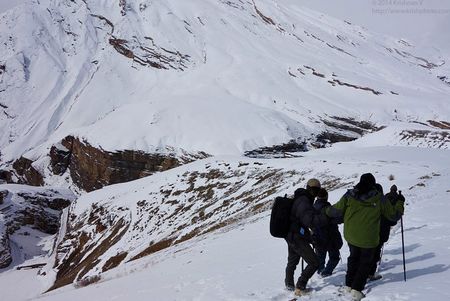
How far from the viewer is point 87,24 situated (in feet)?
483

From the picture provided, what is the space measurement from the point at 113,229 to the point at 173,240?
1390 cm

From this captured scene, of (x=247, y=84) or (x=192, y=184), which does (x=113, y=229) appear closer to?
(x=192, y=184)

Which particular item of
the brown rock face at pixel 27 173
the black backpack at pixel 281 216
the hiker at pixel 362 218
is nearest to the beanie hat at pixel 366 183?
the hiker at pixel 362 218

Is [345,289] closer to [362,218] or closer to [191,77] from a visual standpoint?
[362,218]

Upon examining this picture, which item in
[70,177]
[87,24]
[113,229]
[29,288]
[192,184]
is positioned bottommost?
[70,177]

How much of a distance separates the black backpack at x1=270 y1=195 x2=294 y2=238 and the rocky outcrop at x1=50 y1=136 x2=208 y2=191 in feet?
195

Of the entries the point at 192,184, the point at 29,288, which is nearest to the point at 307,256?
the point at 192,184

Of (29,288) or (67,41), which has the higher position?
(67,41)

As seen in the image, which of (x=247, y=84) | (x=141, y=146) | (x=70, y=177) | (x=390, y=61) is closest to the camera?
(x=141, y=146)

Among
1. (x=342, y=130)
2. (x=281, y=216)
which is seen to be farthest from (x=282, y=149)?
(x=281, y=216)

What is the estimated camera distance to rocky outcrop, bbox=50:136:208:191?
7125 centimetres

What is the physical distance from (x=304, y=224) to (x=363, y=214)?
1010 mm

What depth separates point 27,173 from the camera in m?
95.2

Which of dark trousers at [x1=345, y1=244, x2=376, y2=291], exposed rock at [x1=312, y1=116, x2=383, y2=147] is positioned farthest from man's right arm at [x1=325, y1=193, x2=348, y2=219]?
exposed rock at [x1=312, y1=116, x2=383, y2=147]
